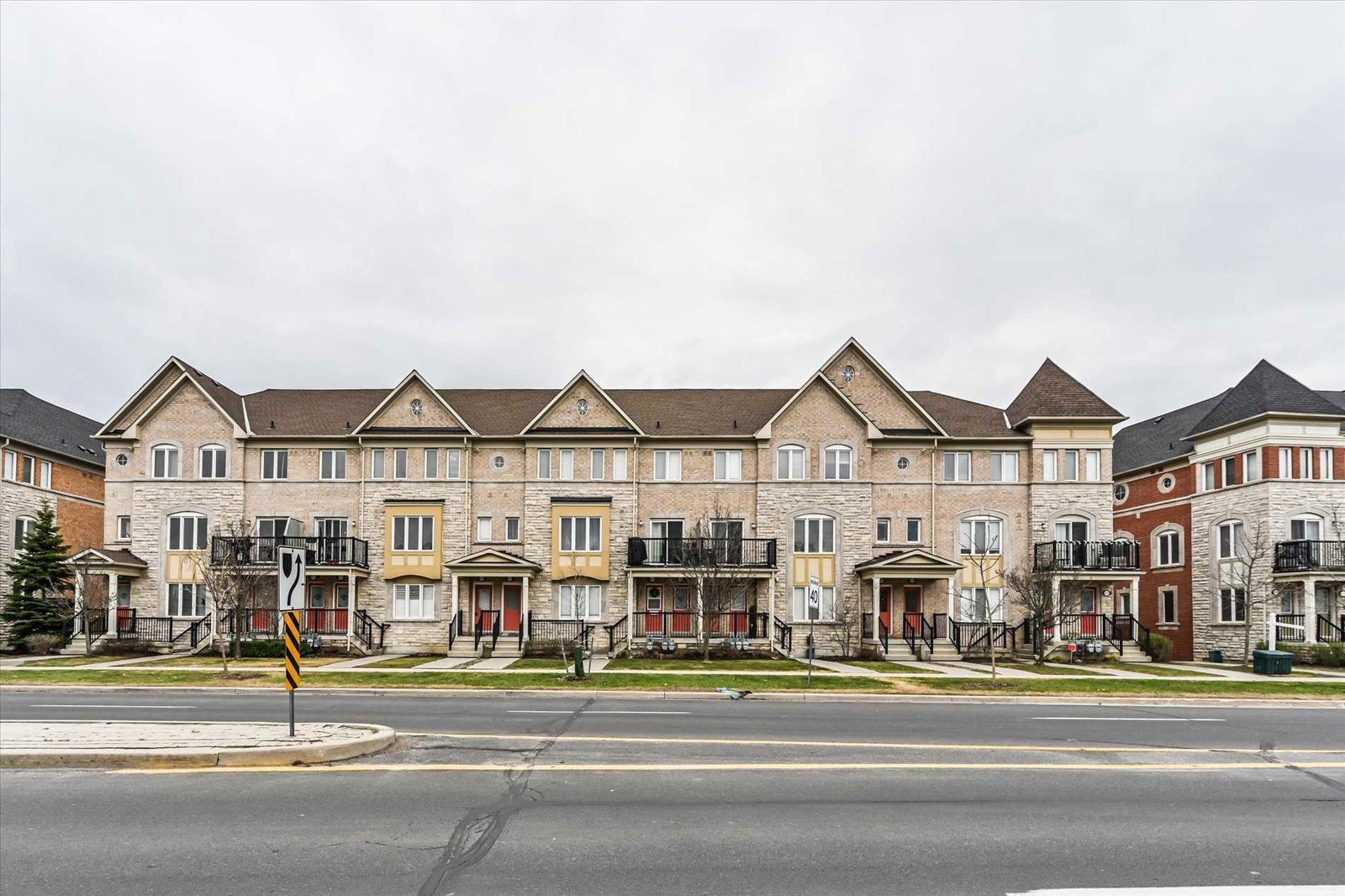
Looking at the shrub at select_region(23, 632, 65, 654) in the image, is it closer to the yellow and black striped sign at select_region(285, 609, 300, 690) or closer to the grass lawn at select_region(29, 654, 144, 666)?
the grass lawn at select_region(29, 654, 144, 666)

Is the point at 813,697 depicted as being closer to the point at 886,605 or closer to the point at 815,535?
the point at 815,535

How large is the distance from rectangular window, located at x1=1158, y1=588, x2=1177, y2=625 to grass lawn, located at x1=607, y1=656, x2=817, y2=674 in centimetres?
2100

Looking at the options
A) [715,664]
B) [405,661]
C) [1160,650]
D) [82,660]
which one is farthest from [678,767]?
[1160,650]

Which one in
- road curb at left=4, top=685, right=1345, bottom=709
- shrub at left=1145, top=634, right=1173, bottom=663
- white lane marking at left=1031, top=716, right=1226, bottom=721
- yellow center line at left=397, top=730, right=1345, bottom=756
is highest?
yellow center line at left=397, top=730, right=1345, bottom=756

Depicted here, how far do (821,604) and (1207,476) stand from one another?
60.8 feet

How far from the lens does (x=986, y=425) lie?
122 ft

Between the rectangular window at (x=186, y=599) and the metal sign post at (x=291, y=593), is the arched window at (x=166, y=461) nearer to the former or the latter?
the rectangular window at (x=186, y=599)

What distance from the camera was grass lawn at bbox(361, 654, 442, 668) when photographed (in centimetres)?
2702

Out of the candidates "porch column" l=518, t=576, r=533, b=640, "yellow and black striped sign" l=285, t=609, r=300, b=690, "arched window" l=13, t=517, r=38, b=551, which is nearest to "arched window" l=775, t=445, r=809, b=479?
"porch column" l=518, t=576, r=533, b=640

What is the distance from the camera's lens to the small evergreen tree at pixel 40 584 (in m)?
33.8

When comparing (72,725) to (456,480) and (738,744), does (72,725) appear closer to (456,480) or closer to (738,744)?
(738,744)

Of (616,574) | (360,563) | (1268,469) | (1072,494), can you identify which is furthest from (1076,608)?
(360,563)

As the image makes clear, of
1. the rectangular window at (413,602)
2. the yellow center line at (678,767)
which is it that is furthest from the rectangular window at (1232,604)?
the rectangular window at (413,602)

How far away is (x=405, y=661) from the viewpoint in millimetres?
29141
